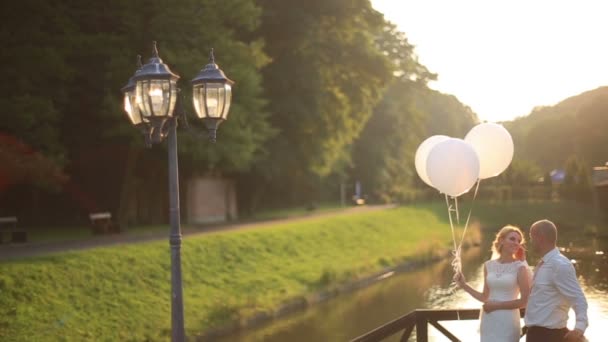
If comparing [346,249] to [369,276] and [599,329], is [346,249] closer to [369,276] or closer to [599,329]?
[369,276]

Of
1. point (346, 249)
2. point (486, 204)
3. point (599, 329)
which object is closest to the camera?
point (599, 329)

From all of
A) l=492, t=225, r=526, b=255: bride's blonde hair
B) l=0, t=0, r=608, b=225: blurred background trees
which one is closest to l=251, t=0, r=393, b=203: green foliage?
l=0, t=0, r=608, b=225: blurred background trees

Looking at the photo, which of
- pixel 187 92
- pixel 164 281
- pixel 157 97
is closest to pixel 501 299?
pixel 157 97

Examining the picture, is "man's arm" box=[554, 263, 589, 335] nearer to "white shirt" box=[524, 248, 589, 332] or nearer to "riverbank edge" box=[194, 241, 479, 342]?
"white shirt" box=[524, 248, 589, 332]

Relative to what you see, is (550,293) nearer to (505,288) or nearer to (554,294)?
(554,294)

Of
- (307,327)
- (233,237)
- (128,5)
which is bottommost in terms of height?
(307,327)

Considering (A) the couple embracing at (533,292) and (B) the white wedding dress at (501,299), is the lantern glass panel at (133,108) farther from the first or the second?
(B) the white wedding dress at (501,299)

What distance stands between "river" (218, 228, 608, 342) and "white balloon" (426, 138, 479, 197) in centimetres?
690

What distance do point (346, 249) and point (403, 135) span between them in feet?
88.2

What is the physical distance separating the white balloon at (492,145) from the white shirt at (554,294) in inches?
108

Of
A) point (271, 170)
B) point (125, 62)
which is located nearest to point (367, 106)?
point (271, 170)

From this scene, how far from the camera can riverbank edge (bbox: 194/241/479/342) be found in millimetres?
17906

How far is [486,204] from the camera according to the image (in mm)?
46219

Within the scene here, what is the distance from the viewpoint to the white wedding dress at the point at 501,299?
6516 millimetres
